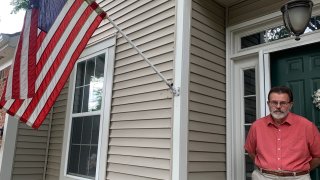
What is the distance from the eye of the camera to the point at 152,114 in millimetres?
3637

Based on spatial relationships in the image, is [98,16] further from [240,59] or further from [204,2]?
[240,59]

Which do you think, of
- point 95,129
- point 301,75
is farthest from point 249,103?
point 95,129

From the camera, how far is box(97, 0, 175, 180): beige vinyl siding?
3.49 meters

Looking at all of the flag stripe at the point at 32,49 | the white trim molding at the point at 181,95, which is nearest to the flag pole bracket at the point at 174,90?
the white trim molding at the point at 181,95

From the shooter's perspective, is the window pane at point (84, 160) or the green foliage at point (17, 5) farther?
the green foliage at point (17, 5)

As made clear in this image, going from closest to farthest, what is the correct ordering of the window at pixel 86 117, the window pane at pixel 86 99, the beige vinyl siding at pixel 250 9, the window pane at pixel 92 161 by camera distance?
the beige vinyl siding at pixel 250 9
the window pane at pixel 92 161
the window at pixel 86 117
the window pane at pixel 86 99

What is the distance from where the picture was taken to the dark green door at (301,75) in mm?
3105

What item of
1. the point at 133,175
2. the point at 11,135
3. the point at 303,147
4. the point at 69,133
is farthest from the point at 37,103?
the point at 11,135

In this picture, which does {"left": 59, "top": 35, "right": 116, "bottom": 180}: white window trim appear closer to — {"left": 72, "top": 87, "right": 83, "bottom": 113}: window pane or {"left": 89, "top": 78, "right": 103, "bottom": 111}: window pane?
{"left": 89, "top": 78, "right": 103, "bottom": 111}: window pane

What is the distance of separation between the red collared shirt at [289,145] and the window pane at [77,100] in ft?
10.5

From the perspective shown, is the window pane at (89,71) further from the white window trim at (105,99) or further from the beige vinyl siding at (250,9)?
the beige vinyl siding at (250,9)

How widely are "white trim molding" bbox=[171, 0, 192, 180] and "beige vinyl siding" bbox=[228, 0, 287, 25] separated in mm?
629

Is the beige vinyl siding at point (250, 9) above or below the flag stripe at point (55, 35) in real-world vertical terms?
above

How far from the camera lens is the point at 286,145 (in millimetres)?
2701
